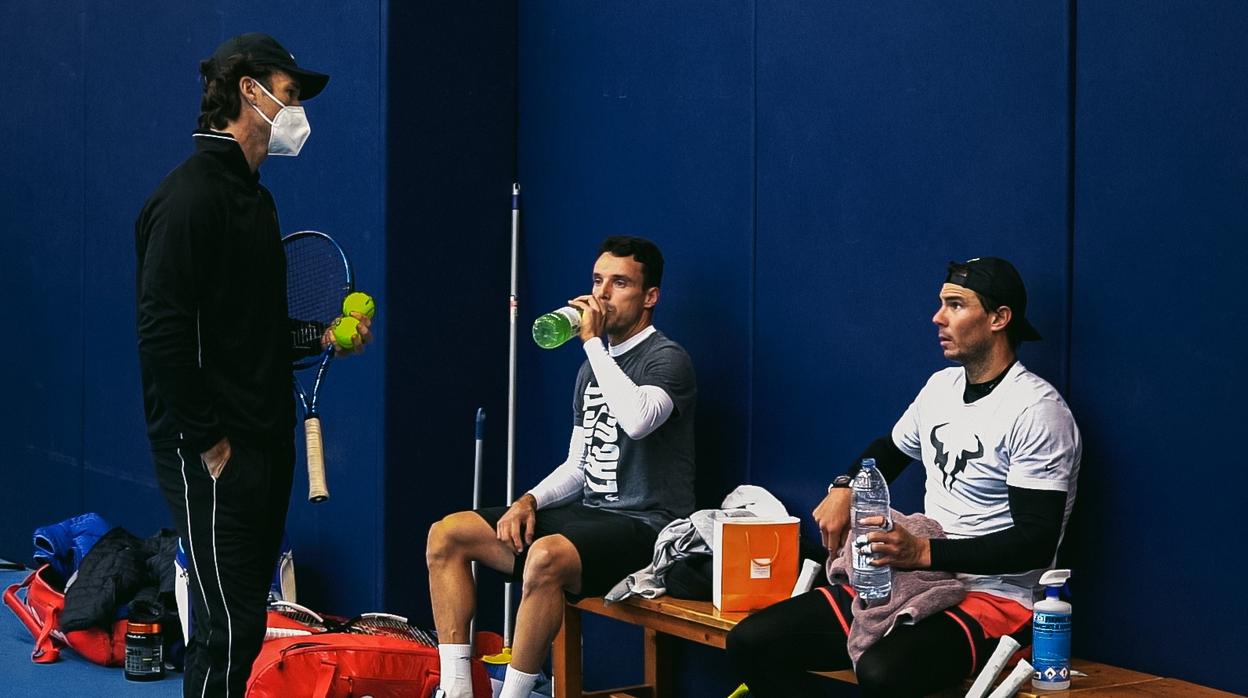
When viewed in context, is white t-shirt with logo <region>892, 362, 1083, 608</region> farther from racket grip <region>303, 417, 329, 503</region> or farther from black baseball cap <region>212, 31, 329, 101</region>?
black baseball cap <region>212, 31, 329, 101</region>

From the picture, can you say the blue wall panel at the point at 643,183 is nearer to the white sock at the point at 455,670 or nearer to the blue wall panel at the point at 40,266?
the white sock at the point at 455,670

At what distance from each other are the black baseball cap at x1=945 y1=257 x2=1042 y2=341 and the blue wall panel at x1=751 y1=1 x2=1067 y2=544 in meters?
0.14

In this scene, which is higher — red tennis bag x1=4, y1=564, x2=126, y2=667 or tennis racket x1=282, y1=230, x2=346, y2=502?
tennis racket x1=282, y1=230, x2=346, y2=502

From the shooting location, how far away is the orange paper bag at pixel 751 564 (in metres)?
3.61

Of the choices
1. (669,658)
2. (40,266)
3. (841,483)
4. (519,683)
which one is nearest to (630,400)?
(841,483)

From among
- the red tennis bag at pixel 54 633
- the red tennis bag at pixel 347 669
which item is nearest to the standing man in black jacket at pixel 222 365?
the red tennis bag at pixel 347 669

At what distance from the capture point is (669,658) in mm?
4281

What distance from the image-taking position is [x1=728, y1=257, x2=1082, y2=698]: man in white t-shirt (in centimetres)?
303

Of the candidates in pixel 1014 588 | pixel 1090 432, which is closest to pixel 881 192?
pixel 1090 432

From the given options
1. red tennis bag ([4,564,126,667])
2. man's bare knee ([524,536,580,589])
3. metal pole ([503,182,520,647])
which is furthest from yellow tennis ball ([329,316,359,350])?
red tennis bag ([4,564,126,667])

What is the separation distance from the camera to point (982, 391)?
3234mm

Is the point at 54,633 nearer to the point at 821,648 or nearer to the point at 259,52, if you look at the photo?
the point at 259,52

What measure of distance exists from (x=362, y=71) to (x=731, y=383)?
163 cm

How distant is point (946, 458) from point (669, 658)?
1.30m
